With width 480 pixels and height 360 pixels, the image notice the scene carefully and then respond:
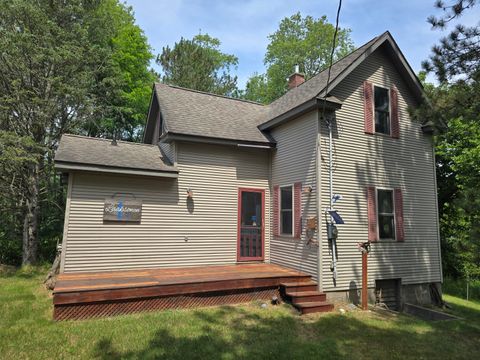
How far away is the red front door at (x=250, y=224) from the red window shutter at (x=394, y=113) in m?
4.06

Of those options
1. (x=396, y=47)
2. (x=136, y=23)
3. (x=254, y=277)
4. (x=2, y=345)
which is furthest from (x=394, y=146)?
(x=136, y=23)

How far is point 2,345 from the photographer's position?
13.8ft

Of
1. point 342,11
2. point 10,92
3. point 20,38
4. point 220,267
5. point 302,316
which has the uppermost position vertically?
point 20,38

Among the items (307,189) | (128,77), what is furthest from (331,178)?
(128,77)

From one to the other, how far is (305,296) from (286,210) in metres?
2.63

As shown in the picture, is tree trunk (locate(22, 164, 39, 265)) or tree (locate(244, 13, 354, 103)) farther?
tree (locate(244, 13, 354, 103))

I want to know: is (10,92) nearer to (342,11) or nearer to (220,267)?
(220,267)

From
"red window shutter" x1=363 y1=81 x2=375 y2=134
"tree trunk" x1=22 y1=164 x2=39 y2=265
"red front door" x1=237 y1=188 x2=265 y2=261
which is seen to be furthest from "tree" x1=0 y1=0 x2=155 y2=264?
"red window shutter" x1=363 y1=81 x2=375 y2=134

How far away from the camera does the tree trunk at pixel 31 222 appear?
1070 centimetres

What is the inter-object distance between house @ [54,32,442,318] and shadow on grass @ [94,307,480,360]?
1449mm

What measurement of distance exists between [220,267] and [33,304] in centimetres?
415

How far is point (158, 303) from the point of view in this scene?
5.84m

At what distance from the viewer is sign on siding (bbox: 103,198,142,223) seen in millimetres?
7500

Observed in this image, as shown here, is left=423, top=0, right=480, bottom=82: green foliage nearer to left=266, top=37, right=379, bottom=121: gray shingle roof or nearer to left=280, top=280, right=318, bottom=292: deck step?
left=266, top=37, right=379, bottom=121: gray shingle roof
